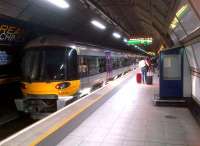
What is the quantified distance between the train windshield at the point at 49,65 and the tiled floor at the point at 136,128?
7.00 ft

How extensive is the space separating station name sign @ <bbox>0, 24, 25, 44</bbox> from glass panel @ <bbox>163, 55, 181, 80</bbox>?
277 inches

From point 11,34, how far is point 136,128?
8.90 metres

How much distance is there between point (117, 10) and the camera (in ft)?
58.4

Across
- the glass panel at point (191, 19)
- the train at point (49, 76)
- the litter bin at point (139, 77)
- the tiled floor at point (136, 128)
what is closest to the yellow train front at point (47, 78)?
the train at point (49, 76)

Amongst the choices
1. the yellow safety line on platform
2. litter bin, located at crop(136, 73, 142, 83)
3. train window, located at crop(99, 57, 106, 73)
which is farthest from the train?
litter bin, located at crop(136, 73, 142, 83)

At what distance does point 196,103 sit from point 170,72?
64.3 inches

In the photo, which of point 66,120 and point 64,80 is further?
point 64,80

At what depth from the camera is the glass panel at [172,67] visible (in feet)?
30.5

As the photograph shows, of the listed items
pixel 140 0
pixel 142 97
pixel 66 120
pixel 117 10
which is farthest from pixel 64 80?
pixel 117 10

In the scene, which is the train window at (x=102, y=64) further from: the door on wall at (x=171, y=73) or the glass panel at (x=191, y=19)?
the glass panel at (x=191, y=19)

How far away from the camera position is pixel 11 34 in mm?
13289

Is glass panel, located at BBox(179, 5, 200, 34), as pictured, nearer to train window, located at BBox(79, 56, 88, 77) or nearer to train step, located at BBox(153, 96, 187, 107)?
train step, located at BBox(153, 96, 187, 107)

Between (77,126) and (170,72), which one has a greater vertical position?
(170,72)

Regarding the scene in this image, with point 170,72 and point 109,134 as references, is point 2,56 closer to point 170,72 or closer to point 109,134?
point 170,72
